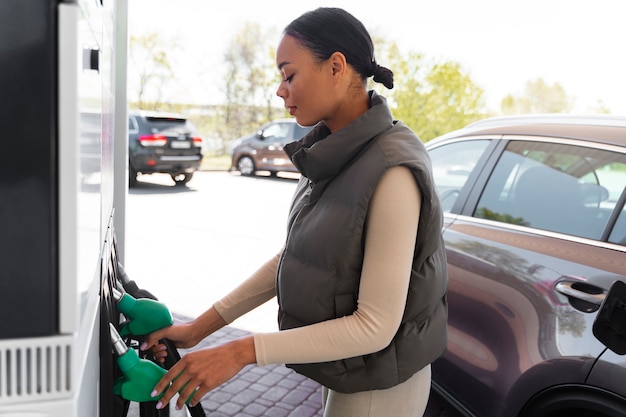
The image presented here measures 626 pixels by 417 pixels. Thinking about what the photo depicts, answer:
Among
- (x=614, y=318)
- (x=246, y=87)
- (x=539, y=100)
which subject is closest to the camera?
(x=614, y=318)

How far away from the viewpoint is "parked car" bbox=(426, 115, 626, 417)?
2.34m

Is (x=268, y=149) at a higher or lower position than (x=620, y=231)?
lower

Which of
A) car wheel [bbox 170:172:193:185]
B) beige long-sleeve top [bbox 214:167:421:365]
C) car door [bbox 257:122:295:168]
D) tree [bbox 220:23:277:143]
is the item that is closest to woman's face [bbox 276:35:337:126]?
beige long-sleeve top [bbox 214:167:421:365]

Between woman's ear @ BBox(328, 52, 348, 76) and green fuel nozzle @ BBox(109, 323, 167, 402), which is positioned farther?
woman's ear @ BBox(328, 52, 348, 76)

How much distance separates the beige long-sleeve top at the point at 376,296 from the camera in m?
1.36

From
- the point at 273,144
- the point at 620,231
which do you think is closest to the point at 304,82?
the point at 620,231

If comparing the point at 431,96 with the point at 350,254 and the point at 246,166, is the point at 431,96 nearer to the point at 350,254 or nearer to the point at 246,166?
the point at 246,166

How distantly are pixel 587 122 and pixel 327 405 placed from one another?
1.87 metres

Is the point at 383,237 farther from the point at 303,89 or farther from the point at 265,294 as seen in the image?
the point at 265,294

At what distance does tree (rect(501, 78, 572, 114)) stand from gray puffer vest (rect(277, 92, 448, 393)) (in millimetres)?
45289

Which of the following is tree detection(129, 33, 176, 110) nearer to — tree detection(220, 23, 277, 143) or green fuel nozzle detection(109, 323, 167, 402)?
tree detection(220, 23, 277, 143)

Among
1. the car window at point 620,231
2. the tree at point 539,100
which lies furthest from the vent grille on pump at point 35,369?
the tree at point 539,100

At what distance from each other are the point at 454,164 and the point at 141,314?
2.66 m

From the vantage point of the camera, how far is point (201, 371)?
127 centimetres
